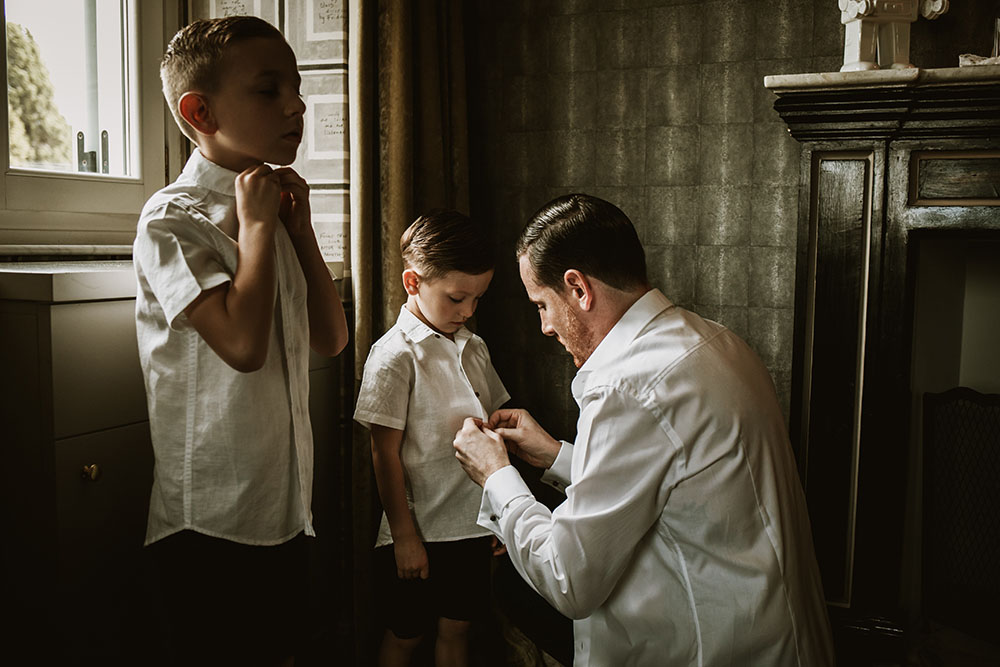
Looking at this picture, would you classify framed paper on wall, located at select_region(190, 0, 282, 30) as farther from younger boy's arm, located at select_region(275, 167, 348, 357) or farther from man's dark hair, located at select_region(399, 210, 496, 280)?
younger boy's arm, located at select_region(275, 167, 348, 357)

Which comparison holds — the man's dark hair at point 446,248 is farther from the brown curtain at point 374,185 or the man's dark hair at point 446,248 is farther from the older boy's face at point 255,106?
the older boy's face at point 255,106

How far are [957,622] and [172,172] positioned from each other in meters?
2.37

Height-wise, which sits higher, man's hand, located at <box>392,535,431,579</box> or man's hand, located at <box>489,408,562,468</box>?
man's hand, located at <box>489,408,562,468</box>

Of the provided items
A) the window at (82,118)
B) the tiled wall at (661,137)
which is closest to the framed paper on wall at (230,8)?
the window at (82,118)

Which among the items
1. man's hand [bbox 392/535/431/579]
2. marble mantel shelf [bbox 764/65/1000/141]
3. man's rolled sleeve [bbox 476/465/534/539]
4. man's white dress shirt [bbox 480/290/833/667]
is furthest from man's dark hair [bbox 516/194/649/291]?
marble mantel shelf [bbox 764/65/1000/141]

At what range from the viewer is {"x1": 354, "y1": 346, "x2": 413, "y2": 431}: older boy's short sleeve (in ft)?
5.31

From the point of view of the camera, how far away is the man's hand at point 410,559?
1.61 meters

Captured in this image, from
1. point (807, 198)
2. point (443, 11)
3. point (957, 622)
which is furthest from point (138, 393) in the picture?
point (957, 622)

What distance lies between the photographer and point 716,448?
1092 millimetres

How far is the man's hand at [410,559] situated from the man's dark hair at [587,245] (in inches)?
25.4

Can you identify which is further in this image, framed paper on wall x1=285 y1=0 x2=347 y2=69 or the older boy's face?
framed paper on wall x1=285 y1=0 x2=347 y2=69

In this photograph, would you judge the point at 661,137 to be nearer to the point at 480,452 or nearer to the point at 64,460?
the point at 480,452

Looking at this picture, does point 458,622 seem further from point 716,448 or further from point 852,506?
point 852,506

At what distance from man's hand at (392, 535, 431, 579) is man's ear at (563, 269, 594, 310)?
646 millimetres
